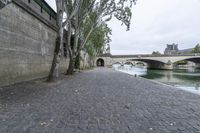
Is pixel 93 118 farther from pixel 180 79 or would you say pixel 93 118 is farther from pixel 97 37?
pixel 97 37

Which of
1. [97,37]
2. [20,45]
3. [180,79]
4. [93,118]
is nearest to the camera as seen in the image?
[93,118]

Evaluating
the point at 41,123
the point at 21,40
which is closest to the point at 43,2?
the point at 21,40

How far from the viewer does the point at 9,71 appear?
8539mm

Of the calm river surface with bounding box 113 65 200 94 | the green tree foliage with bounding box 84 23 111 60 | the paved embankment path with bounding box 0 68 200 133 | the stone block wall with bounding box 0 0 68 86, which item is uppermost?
the green tree foliage with bounding box 84 23 111 60

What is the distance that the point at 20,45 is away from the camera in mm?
9578

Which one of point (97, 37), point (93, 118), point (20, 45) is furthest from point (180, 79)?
point (93, 118)

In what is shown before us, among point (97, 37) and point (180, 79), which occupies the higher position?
point (97, 37)

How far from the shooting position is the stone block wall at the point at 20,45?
8128 millimetres

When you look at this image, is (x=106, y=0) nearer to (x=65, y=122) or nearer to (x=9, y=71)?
(x=9, y=71)

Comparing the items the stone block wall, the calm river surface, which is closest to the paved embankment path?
the stone block wall

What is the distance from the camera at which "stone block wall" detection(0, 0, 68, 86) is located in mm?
8128

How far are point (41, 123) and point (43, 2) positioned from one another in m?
11.8

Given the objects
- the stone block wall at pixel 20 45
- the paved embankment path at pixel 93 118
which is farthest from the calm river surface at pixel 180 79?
the stone block wall at pixel 20 45

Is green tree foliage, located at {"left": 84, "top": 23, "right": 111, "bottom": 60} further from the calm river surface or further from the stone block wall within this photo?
the stone block wall
